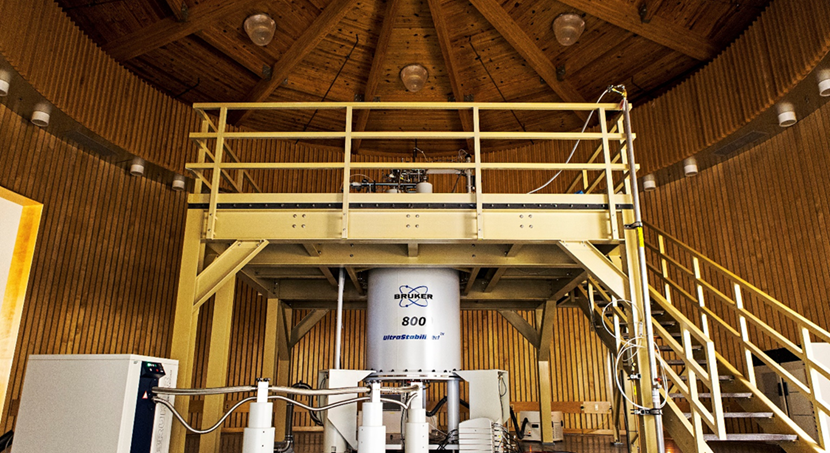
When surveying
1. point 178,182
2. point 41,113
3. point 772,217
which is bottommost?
point 772,217

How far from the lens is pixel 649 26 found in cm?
914

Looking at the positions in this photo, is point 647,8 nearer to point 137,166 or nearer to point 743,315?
point 743,315

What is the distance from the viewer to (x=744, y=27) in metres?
8.95

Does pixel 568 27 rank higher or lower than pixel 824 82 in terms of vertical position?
higher

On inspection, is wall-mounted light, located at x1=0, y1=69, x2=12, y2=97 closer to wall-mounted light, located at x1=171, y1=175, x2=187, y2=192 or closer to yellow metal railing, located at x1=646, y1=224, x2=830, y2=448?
wall-mounted light, located at x1=171, y1=175, x2=187, y2=192

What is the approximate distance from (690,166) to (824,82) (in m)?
2.55

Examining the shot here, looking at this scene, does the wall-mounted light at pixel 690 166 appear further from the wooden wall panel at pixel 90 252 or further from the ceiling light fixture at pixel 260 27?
the wooden wall panel at pixel 90 252

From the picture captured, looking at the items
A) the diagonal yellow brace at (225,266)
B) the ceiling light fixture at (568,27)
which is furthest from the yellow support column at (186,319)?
the ceiling light fixture at (568,27)

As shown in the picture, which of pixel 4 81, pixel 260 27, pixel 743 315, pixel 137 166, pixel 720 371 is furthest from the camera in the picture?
pixel 137 166

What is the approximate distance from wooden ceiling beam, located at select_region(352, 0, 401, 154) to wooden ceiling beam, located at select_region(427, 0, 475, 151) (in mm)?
651

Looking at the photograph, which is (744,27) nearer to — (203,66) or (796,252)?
(796,252)

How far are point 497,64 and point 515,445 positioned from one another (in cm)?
683

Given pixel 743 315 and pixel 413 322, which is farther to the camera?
pixel 413 322

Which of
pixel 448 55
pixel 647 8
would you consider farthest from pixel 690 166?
pixel 448 55
